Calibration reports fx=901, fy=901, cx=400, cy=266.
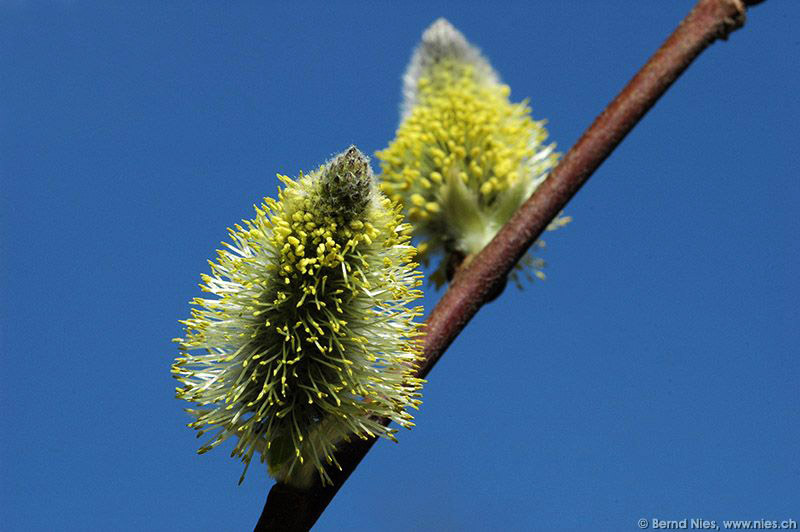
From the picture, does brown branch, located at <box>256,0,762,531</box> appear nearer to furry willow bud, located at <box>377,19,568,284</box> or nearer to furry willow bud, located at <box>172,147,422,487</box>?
furry willow bud, located at <box>172,147,422,487</box>

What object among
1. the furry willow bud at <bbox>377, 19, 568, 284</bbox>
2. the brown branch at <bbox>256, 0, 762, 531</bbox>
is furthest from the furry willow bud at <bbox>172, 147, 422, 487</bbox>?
the furry willow bud at <bbox>377, 19, 568, 284</bbox>

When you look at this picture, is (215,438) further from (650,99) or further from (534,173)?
(534,173)

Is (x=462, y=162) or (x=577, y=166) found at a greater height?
(x=462, y=162)

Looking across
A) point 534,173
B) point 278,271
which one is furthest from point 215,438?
point 534,173

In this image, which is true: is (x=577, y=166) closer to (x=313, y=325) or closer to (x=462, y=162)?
(x=313, y=325)

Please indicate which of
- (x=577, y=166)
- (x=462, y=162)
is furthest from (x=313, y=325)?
(x=462, y=162)

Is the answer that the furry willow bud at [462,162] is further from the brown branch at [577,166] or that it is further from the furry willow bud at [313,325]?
the furry willow bud at [313,325]

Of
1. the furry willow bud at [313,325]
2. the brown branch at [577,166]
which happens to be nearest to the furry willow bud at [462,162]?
the brown branch at [577,166]
